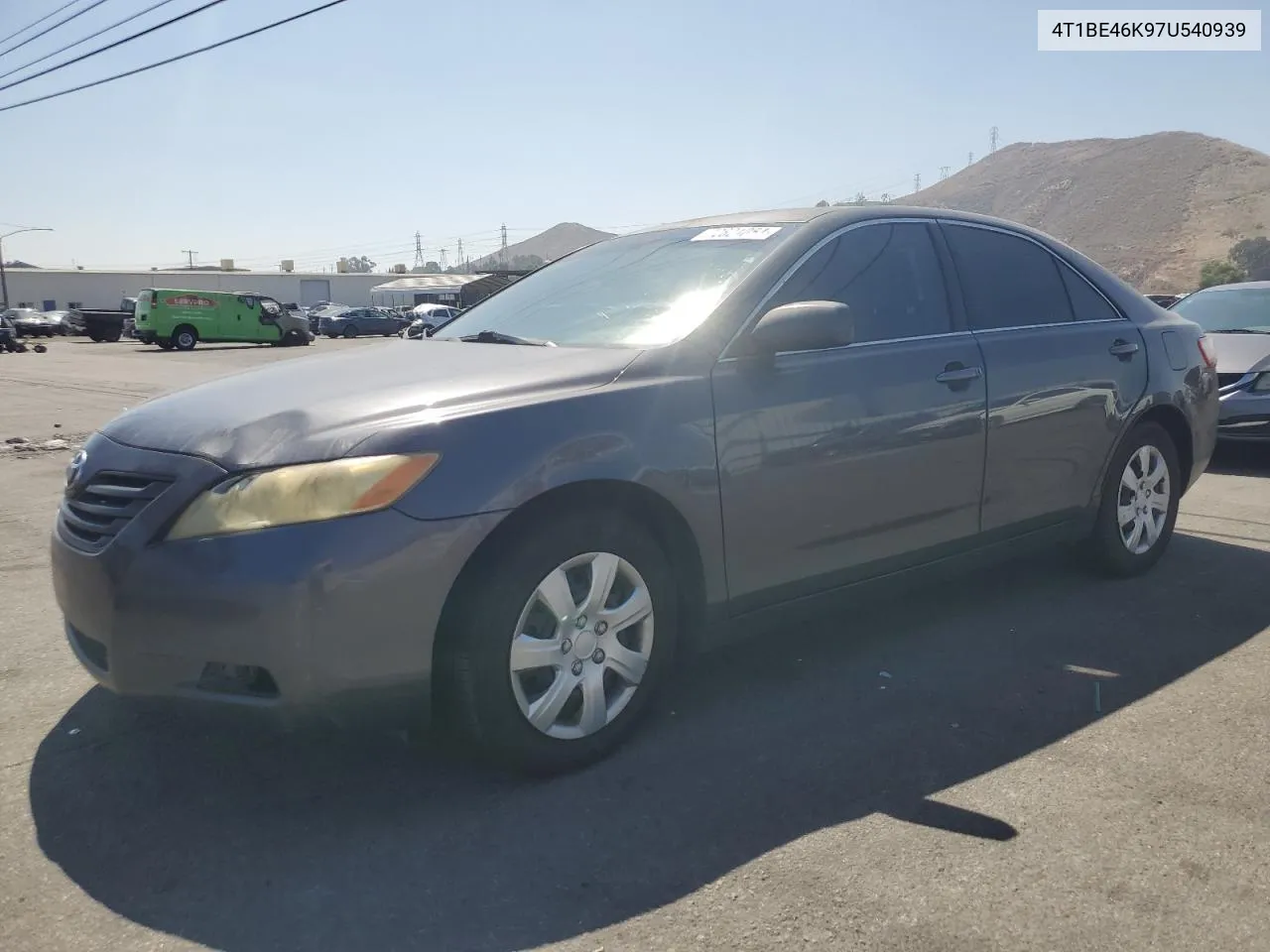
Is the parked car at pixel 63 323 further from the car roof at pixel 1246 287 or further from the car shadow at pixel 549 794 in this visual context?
the car shadow at pixel 549 794

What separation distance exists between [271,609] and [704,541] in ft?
4.17

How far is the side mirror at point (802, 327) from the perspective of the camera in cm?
337

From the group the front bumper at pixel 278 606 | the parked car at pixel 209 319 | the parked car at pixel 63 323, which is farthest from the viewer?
the parked car at pixel 63 323

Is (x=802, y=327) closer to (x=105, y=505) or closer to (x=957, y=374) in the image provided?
(x=957, y=374)

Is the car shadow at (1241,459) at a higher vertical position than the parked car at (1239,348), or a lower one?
lower

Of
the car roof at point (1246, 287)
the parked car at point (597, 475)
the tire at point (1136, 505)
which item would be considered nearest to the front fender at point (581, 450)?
the parked car at point (597, 475)

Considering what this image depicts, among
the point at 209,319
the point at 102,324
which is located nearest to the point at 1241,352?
the point at 209,319

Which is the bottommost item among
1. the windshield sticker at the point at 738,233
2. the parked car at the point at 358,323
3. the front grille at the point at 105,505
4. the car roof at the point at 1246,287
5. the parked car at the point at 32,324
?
the front grille at the point at 105,505

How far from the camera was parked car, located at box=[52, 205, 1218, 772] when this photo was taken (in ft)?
8.80

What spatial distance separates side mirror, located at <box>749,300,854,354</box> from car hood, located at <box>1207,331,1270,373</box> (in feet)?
18.6

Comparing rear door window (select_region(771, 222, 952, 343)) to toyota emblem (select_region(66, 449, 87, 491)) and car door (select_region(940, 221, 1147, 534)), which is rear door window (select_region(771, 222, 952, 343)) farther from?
toyota emblem (select_region(66, 449, 87, 491))

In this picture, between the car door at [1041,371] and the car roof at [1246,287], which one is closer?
the car door at [1041,371]

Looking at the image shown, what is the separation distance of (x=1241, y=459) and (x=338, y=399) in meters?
Answer: 7.74

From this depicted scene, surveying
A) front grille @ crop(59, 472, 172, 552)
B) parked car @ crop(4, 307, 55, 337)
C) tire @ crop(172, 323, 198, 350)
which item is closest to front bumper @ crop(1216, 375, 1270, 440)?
front grille @ crop(59, 472, 172, 552)
